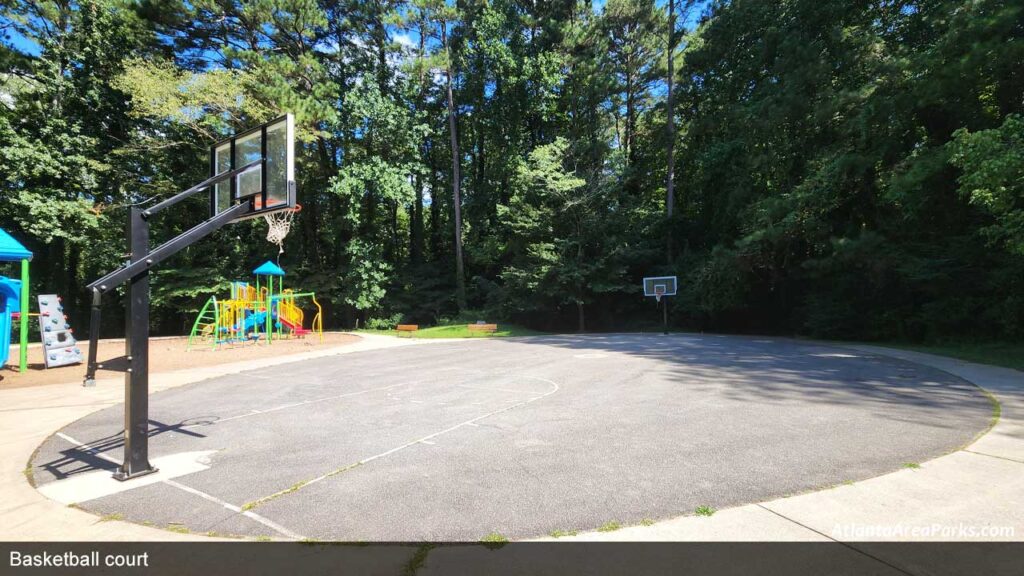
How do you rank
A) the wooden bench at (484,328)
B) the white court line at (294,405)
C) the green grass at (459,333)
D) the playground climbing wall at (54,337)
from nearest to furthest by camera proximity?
the white court line at (294,405) → the playground climbing wall at (54,337) → the green grass at (459,333) → the wooden bench at (484,328)

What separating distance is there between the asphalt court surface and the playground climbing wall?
18.5ft

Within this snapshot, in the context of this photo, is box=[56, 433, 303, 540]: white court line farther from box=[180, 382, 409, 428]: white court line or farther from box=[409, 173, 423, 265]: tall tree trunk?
box=[409, 173, 423, 265]: tall tree trunk

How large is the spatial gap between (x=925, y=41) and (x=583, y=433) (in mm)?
19996

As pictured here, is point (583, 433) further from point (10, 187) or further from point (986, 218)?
point (10, 187)

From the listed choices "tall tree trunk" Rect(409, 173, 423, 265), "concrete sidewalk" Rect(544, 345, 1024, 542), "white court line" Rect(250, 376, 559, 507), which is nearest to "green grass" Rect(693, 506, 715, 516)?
"concrete sidewalk" Rect(544, 345, 1024, 542)

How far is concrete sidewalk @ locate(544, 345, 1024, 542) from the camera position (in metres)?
2.82

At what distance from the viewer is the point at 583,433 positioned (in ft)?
17.0

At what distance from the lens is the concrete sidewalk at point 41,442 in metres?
3.03

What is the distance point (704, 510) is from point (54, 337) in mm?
15000

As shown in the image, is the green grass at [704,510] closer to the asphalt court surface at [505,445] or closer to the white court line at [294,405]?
the asphalt court surface at [505,445]

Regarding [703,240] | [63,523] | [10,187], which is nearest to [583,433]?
[63,523]

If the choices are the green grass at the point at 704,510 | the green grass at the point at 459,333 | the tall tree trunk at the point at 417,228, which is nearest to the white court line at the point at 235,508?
the green grass at the point at 704,510

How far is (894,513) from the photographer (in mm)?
3084

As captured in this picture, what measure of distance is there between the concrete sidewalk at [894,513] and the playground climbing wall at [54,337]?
46.6ft
